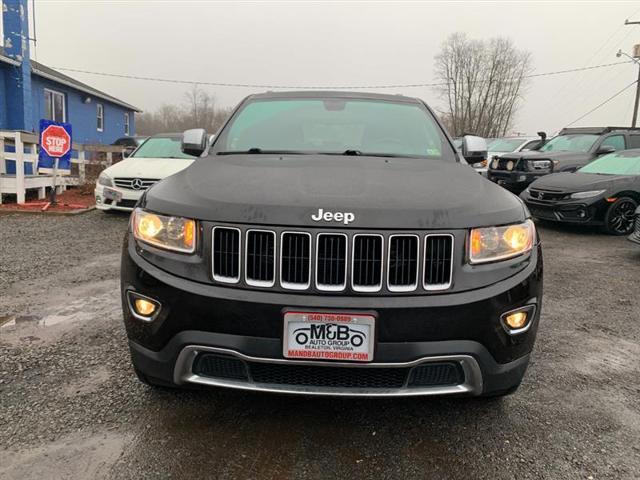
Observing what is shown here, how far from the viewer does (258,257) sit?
2002 millimetres

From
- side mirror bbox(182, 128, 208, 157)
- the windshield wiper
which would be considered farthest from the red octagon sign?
the windshield wiper

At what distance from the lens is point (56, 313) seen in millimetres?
3885

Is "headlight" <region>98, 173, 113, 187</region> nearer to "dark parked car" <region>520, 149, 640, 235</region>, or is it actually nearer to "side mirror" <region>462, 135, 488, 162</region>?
"side mirror" <region>462, 135, 488, 162</region>

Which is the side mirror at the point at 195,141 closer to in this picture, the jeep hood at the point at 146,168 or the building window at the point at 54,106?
the jeep hood at the point at 146,168

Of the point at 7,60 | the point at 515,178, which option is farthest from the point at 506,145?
the point at 7,60

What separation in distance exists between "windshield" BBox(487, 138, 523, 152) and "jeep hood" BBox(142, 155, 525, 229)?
14.4 meters

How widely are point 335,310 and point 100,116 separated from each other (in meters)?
26.0

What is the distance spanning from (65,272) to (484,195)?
4.49 m

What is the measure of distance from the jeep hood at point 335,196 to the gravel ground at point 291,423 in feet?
3.27

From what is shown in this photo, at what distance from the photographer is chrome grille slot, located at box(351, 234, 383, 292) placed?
1979 millimetres

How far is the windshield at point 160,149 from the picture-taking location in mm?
9633

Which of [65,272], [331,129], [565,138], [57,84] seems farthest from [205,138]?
[57,84]

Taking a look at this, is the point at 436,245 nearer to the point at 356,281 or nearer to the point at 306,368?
the point at 356,281

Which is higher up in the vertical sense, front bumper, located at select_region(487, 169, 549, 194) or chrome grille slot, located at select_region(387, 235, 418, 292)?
front bumper, located at select_region(487, 169, 549, 194)
